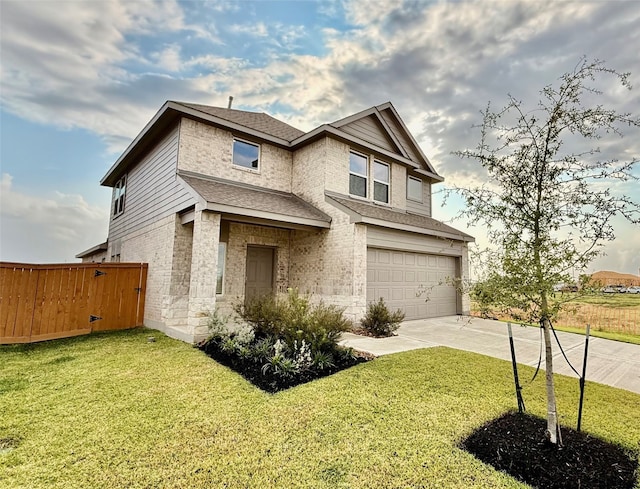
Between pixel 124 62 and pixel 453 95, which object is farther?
pixel 453 95

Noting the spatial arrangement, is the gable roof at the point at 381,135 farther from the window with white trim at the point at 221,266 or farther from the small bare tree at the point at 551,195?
the small bare tree at the point at 551,195

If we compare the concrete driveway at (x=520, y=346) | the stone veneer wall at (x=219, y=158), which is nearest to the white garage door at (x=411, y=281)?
the concrete driveway at (x=520, y=346)

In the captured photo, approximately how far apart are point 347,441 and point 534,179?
3.44m

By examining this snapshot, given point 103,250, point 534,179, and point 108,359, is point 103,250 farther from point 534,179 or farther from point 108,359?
point 534,179

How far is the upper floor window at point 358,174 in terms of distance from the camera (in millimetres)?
11312

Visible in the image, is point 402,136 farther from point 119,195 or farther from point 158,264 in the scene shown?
point 119,195

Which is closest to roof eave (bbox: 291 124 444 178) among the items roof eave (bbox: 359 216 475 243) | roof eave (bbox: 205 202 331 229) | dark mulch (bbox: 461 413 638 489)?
roof eave (bbox: 205 202 331 229)

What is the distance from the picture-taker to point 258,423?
3.39 m

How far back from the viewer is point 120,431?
10.6 ft

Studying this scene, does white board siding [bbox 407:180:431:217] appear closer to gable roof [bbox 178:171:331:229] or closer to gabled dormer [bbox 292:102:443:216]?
gabled dormer [bbox 292:102:443:216]

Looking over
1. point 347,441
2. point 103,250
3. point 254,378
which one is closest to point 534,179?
point 347,441

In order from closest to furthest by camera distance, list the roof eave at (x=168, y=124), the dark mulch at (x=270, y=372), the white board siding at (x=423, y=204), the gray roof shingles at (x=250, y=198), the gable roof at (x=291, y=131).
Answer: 1. the dark mulch at (x=270, y=372)
2. the gray roof shingles at (x=250, y=198)
3. the roof eave at (x=168, y=124)
4. the gable roof at (x=291, y=131)
5. the white board siding at (x=423, y=204)

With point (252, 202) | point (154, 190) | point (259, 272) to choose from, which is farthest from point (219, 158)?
point (259, 272)

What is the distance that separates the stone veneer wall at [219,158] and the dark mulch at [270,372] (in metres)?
5.60
